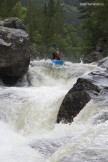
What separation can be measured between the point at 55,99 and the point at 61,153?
20.4 ft

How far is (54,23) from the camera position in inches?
2172

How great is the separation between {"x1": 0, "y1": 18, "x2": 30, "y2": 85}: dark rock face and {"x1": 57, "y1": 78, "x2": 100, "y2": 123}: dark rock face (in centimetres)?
756

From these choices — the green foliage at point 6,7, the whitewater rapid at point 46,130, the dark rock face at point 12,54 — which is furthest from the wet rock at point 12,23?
the green foliage at point 6,7

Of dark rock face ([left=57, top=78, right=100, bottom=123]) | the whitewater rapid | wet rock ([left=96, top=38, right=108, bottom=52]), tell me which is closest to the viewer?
the whitewater rapid

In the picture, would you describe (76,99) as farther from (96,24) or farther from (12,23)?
(96,24)

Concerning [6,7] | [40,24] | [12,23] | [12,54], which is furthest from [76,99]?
[40,24]

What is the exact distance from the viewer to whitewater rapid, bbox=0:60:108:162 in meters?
8.45

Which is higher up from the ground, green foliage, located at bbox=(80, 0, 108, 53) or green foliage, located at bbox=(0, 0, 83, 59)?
green foliage, located at bbox=(80, 0, 108, 53)

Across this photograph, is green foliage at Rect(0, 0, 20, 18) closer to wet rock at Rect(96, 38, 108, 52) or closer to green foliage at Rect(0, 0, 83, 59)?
green foliage at Rect(0, 0, 83, 59)

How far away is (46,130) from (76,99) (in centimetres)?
149

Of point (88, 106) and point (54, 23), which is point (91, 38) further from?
point (88, 106)

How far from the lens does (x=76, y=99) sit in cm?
1324

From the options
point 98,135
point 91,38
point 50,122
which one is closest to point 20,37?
point 50,122

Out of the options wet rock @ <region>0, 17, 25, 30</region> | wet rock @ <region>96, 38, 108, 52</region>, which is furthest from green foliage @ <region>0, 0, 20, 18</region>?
wet rock @ <region>0, 17, 25, 30</region>
